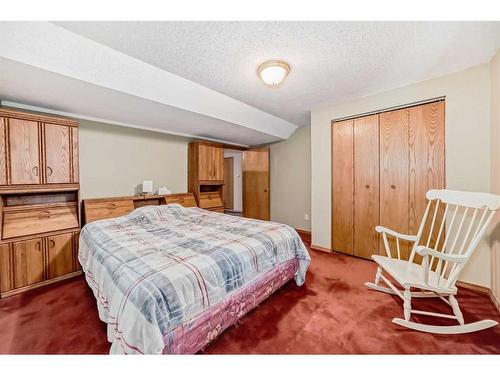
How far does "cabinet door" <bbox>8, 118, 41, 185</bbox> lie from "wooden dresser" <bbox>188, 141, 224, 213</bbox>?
7.27 ft

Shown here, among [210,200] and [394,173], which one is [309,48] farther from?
[210,200]

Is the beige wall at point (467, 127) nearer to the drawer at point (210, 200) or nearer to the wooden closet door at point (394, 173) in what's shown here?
the wooden closet door at point (394, 173)

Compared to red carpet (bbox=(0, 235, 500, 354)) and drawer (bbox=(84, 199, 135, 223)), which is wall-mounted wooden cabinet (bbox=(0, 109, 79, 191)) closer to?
drawer (bbox=(84, 199, 135, 223))

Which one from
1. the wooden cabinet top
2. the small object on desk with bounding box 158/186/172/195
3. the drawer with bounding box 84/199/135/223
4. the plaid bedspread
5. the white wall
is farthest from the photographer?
the white wall

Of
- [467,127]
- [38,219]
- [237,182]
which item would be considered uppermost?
[467,127]

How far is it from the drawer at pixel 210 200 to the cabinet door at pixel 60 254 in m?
2.07

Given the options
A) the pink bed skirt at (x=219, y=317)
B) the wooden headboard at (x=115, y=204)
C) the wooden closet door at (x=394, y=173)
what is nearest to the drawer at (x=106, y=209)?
the wooden headboard at (x=115, y=204)

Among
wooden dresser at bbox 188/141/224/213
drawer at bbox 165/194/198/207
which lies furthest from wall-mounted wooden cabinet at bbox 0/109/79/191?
wooden dresser at bbox 188/141/224/213

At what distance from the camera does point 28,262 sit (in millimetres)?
2189

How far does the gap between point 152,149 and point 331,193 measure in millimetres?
3280

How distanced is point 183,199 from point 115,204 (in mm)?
1101

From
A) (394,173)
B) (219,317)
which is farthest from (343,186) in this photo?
(219,317)

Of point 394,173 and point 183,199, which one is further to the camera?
point 183,199

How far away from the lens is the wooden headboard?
2.73 m
